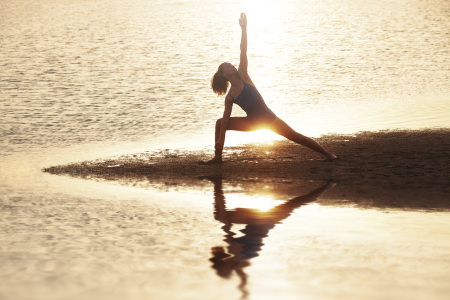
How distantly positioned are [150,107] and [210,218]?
1062cm

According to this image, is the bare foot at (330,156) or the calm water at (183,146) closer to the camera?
the calm water at (183,146)

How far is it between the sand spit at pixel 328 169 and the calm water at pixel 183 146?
1.80ft

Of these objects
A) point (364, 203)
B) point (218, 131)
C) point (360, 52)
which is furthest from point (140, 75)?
point (364, 203)

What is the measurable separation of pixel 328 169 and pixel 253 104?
4.64 ft

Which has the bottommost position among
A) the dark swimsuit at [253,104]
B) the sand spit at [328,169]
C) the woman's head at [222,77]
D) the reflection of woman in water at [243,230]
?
the reflection of woman in water at [243,230]

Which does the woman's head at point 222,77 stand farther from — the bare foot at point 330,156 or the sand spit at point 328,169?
the bare foot at point 330,156

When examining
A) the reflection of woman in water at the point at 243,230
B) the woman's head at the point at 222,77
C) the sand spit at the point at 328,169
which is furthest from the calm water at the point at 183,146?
the woman's head at the point at 222,77

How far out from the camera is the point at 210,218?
31.1 ft

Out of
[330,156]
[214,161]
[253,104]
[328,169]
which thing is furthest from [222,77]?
[330,156]

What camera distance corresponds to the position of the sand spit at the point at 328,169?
1068cm

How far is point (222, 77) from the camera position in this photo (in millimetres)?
11773

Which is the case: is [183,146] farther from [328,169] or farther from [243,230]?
[243,230]

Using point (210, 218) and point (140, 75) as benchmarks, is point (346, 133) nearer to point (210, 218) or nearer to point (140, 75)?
point (210, 218)

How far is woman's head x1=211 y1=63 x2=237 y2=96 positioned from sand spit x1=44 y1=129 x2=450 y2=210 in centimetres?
122
